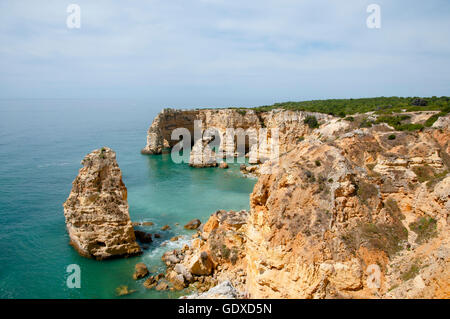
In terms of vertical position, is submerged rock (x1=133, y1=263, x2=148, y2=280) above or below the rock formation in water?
below

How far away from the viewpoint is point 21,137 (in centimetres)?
7250

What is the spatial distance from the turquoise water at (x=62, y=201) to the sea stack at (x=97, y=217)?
95cm

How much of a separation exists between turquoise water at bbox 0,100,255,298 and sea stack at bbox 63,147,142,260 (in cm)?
95

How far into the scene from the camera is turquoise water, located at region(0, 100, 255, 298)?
20219 millimetres

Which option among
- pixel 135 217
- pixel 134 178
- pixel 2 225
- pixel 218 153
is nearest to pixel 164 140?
pixel 218 153

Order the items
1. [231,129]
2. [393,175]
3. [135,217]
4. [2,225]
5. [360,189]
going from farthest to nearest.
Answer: [231,129]
[135,217]
[2,225]
[393,175]
[360,189]

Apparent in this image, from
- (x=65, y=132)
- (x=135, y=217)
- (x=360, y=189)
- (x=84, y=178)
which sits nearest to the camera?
(x=360, y=189)

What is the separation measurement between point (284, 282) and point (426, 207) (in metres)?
8.26

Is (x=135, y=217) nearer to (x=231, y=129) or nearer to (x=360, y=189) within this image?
(x=360, y=189)

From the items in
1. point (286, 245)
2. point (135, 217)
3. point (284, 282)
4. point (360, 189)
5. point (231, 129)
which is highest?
point (231, 129)

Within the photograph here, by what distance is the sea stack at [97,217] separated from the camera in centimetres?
A: 2280

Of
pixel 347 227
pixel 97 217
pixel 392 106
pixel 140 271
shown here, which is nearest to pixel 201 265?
pixel 140 271

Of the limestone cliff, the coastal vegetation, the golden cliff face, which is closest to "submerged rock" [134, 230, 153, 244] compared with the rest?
the golden cliff face

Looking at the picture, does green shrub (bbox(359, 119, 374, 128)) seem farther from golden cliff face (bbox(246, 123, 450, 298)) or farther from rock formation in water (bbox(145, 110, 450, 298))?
golden cliff face (bbox(246, 123, 450, 298))
